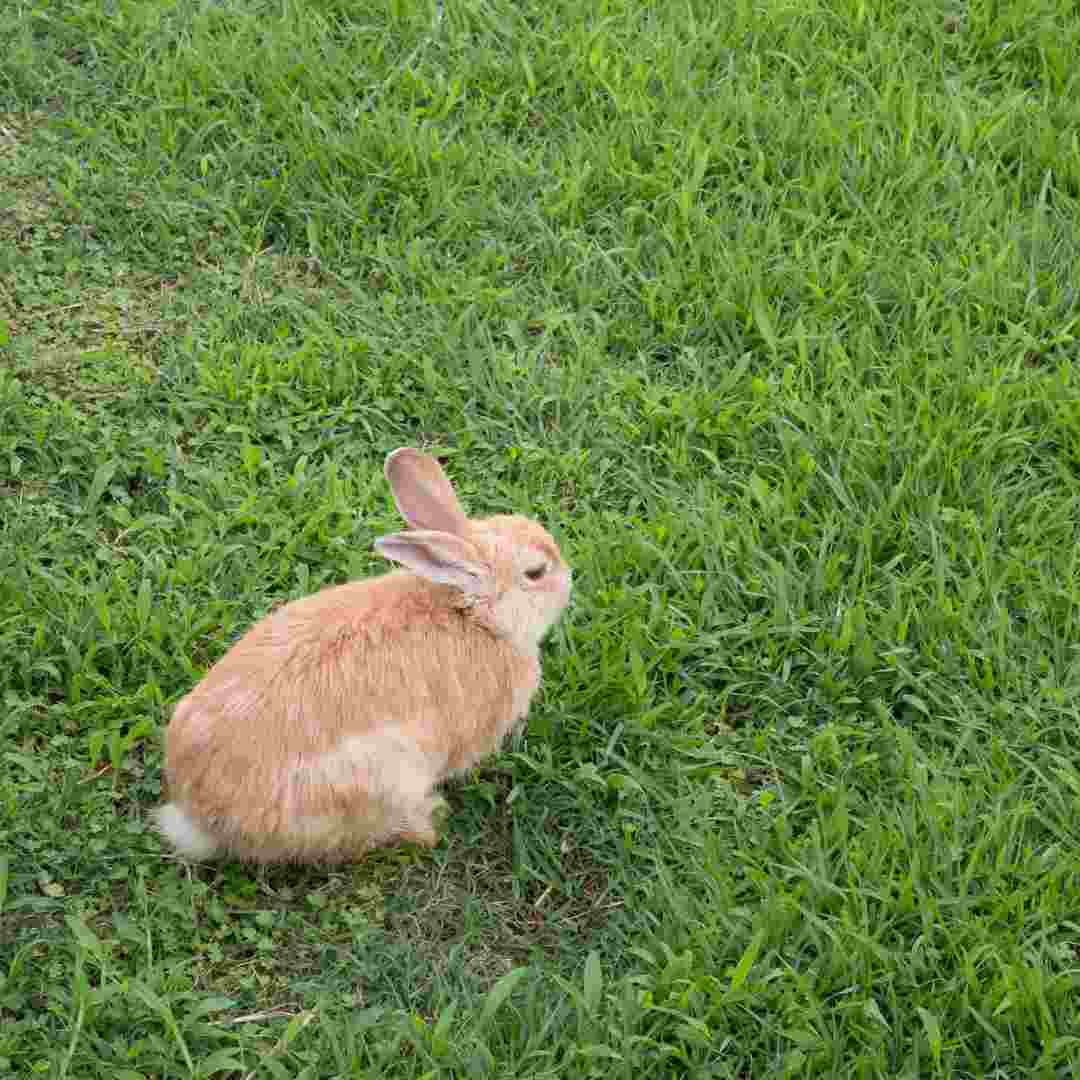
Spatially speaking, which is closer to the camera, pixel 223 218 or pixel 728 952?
pixel 728 952

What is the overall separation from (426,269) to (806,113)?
1538 mm

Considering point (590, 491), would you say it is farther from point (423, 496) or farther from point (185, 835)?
point (185, 835)

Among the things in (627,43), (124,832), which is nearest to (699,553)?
(124,832)

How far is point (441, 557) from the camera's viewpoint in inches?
140

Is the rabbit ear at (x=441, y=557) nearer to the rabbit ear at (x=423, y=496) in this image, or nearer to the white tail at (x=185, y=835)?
the rabbit ear at (x=423, y=496)

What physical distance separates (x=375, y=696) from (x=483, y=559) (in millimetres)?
435

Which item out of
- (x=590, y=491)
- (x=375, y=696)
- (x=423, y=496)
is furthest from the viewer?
(x=590, y=491)

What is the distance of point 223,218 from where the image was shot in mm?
5312

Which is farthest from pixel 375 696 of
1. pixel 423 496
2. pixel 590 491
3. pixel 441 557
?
pixel 590 491

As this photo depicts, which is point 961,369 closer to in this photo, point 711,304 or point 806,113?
point 711,304

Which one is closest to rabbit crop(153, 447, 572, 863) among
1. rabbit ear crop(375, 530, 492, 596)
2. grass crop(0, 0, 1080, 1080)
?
rabbit ear crop(375, 530, 492, 596)

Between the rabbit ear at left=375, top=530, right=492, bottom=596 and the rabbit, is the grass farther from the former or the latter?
the rabbit ear at left=375, top=530, right=492, bottom=596

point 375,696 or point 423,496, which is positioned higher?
point 423,496

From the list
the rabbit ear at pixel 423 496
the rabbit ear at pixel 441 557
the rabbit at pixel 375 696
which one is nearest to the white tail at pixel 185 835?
the rabbit at pixel 375 696
